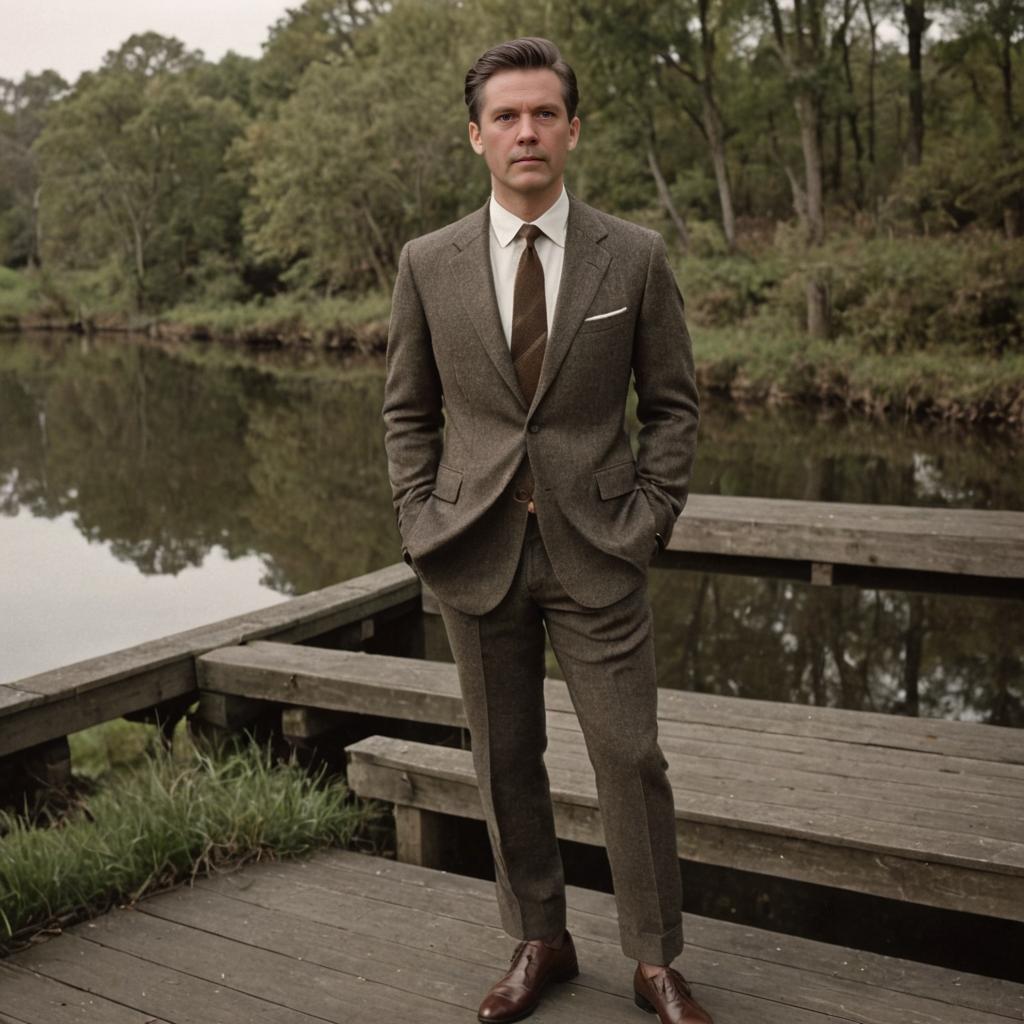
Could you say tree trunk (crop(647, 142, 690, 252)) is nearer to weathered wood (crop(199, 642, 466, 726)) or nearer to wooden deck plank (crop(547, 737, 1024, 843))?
weathered wood (crop(199, 642, 466, 726))

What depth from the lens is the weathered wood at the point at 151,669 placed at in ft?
13.4

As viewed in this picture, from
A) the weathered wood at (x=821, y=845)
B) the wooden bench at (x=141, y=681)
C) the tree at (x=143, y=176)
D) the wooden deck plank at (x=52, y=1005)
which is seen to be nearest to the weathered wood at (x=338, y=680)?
the wooden bench at (x=141, y=681)

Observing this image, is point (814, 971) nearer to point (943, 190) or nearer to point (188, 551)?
point (188, 551)

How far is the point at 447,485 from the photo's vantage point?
248 centimetres

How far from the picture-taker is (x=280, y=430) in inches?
707

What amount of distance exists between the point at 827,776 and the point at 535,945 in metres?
1.09

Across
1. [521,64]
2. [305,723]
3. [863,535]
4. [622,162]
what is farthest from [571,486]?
[622,162]

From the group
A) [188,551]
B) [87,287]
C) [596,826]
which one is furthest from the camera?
[87,287]

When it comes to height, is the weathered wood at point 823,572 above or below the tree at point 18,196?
below

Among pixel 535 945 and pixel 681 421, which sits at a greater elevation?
pixel 681 421

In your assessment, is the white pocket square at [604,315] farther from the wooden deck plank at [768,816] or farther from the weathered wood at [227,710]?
the weathered wood at [227,710]

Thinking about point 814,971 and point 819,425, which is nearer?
point 814,971

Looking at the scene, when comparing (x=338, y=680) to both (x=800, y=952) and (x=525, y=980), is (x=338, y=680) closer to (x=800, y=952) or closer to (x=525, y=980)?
(x=525, y=980)

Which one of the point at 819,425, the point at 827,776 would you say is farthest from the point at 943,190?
the point at 827,776
